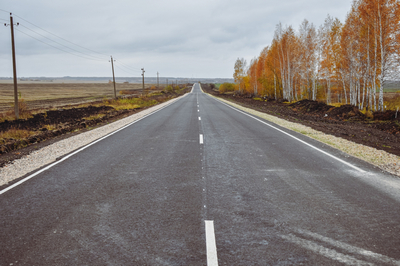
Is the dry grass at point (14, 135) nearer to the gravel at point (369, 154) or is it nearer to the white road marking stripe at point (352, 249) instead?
the white road marking stripe at point (352, 249)

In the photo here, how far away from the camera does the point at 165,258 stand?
308 cm

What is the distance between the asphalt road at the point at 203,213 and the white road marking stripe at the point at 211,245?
13mm

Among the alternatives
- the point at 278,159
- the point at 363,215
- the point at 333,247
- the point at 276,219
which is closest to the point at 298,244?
the point at 333,247

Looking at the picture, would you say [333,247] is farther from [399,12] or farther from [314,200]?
[399,12]

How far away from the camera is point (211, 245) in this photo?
333 centimetres

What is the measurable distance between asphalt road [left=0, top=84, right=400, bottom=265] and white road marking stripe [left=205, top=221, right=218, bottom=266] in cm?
1

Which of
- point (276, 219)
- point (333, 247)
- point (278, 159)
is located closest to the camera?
point (333, 247)

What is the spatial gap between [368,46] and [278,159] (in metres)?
20.6

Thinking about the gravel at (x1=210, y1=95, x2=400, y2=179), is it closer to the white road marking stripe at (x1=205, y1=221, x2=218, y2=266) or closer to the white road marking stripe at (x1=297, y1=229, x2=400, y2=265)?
the white road marking stripe at (x1=297, y1=229, x2=400, y2=265)

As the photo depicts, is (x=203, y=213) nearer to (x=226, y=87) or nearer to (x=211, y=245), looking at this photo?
(x=211, y=245)

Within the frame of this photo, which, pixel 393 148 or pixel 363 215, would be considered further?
pixel 393 148

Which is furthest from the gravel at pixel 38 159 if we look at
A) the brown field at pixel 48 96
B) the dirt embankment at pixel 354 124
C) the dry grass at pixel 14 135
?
the brown field at pixel 48 96

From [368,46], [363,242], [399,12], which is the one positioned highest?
[399,12]

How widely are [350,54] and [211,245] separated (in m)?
29.0
